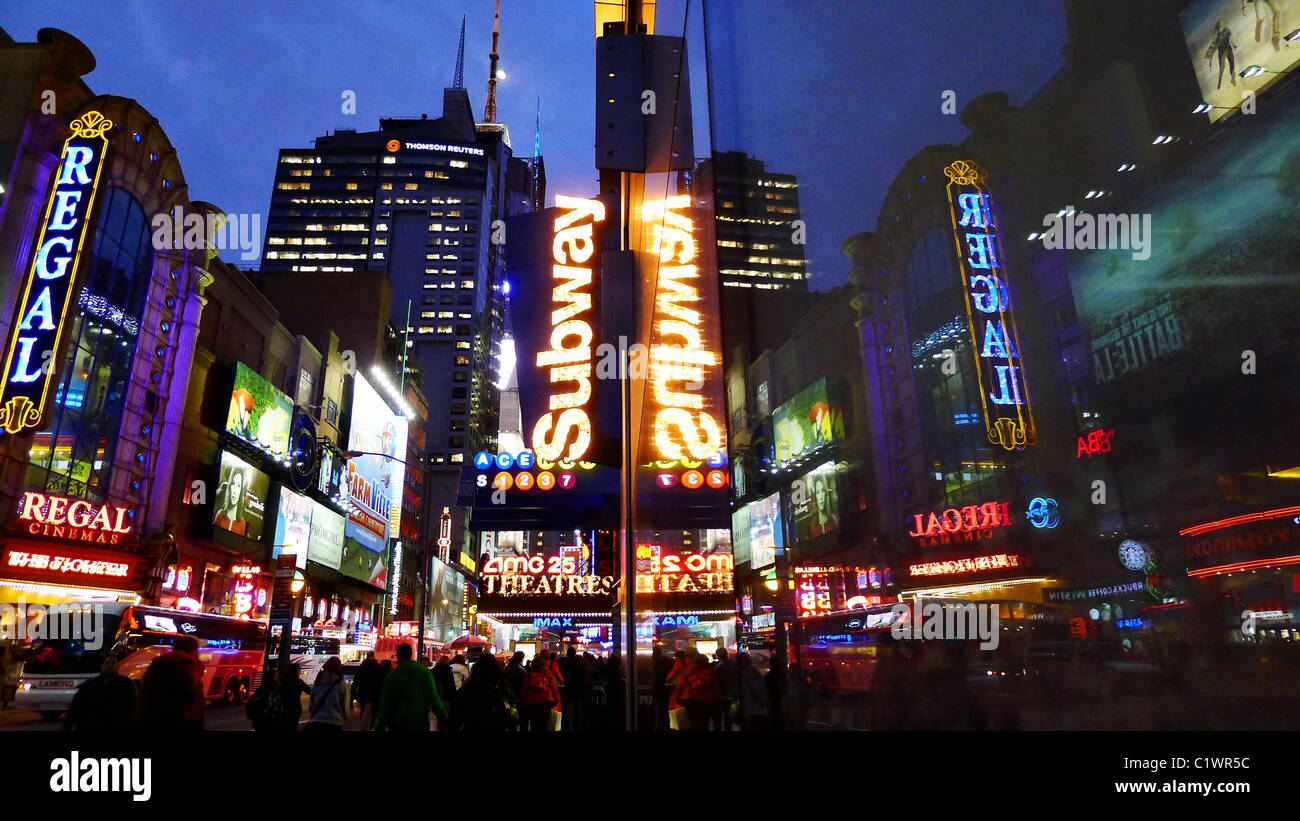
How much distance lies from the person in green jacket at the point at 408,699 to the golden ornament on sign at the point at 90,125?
2964 centimetres

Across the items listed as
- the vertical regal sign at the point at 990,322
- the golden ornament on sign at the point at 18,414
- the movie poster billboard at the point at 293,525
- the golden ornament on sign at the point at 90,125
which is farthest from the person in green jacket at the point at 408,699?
the movie poster billboard at the point at 293,525

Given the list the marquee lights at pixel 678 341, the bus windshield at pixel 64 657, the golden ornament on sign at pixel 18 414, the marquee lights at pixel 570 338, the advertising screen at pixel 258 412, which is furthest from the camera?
the advertising screen at pixel 258 412

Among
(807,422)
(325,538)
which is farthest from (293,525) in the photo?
(807,422)

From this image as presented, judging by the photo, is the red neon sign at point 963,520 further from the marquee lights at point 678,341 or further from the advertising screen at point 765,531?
the marquee lights at point 678,341

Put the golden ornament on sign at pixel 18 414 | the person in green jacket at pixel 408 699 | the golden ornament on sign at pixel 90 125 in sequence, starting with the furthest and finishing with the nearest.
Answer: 1. the golden ornament on sign at pixel 90 125
2. the golden ornament on sign at pixel 18 414
3. the person in green jacket at pixel 408 699

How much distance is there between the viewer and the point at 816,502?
2918mm

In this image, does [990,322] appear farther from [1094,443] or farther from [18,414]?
[18,414]

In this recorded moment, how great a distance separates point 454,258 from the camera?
496 feet

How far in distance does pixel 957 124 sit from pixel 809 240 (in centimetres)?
142

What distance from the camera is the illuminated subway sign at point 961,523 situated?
169 cm

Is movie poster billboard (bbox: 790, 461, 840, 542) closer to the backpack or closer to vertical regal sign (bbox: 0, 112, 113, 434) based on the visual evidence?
the backpack
